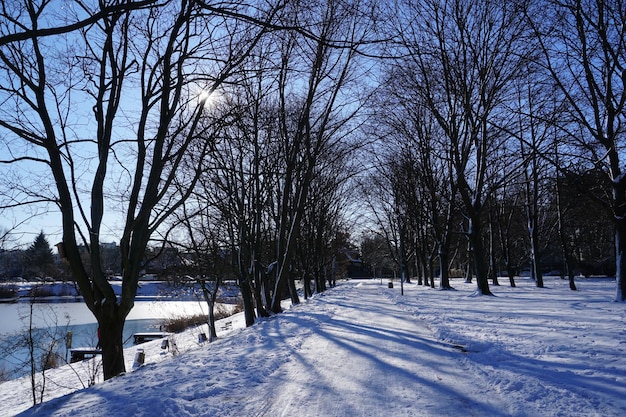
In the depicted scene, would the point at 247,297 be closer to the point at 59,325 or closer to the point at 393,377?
the point at 59,325

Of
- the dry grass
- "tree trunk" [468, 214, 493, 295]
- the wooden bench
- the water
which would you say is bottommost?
the wooden bench

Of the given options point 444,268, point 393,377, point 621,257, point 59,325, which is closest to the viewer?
point 393,377

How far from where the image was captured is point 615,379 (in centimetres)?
455

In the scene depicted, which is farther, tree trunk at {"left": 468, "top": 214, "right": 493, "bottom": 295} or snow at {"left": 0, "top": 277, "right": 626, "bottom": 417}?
tree trunk at {"left": 468, "top": 214, "right": 493, "bottom": 295}

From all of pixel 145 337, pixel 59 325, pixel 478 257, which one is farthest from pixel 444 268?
pixel 145 337

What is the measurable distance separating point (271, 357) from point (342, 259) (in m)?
64.8

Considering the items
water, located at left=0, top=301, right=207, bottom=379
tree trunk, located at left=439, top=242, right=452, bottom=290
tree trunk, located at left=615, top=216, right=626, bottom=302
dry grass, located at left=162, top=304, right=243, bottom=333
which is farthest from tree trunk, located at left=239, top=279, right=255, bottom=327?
dry grass, located at left=162, top=304, right=243, bottom=333

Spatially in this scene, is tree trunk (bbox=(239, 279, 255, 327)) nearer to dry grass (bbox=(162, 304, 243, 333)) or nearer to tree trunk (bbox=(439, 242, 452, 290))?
tree trunk (bbox=(439, 242, 452, 290))

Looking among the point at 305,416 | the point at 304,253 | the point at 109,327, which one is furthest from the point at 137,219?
the point at 304,253

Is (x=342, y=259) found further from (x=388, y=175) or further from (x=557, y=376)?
(x=557, y=376)

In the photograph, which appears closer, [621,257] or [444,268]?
[621,257]

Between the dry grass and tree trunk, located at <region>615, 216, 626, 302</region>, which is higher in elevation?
tree trunk, located at <region>615, 216, 626, 302</region>

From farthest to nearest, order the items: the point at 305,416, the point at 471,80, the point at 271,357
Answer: the point at 471,80 < the point at 271,357 < the point at 305,416

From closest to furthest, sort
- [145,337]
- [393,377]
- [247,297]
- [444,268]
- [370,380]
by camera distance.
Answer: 1. [370,380]
2. [393,377]
3. [247,297]
4. [444,268]
5. [145,337]
